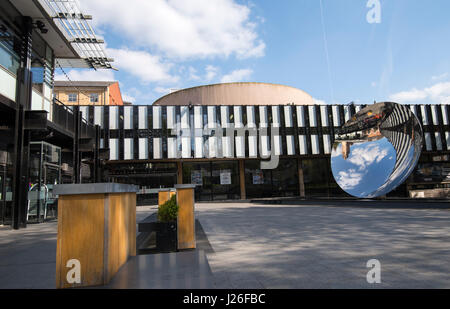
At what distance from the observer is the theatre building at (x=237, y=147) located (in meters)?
31.5

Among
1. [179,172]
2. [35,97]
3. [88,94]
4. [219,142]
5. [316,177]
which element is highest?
[88,94]

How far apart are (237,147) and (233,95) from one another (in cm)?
1134

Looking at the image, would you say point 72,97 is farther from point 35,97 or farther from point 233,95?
point 35,97

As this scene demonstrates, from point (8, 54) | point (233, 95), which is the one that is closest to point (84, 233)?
point (8, 54)

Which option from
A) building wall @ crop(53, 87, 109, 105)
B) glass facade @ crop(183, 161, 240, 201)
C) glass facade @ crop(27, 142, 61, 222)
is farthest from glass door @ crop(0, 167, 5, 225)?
building wall @ crop(53, 87, 109, 105)

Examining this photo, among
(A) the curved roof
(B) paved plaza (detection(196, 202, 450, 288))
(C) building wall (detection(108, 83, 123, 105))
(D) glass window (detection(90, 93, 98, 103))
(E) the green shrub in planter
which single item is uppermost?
(C) building wall (detection(108, 83, 123, 105))

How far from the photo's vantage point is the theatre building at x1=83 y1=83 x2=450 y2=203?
31453 millimetres

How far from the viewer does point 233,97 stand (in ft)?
133

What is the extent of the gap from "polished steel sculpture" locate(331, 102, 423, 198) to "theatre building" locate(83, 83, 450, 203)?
14184 millimetres

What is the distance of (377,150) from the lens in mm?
16984

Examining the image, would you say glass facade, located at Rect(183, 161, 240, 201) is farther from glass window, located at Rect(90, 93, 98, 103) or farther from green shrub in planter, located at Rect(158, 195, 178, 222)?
green shrub in planter, located at Rect(158, 195, 178, 222)

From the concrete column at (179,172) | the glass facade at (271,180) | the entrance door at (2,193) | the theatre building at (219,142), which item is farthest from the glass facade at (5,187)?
the glass facade at (271,180)
